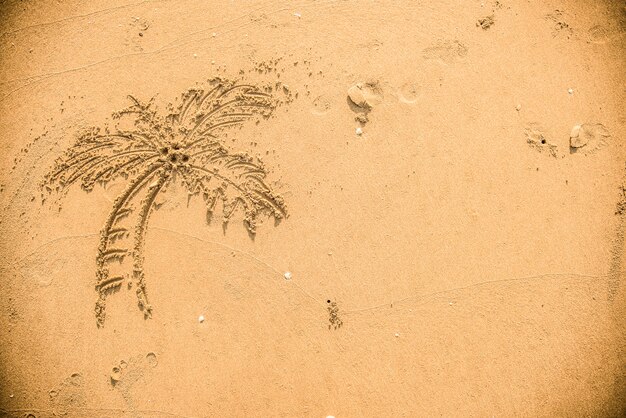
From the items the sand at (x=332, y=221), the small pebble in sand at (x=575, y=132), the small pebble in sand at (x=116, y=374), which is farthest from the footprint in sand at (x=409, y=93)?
the small pebble in sand at (x=116, y=374)

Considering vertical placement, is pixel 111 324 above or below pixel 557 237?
below

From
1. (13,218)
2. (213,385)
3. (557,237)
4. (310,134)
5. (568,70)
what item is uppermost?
(568,70)

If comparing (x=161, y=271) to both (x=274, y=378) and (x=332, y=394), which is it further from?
(x=332, y=394)

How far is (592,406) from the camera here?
347 centimetres

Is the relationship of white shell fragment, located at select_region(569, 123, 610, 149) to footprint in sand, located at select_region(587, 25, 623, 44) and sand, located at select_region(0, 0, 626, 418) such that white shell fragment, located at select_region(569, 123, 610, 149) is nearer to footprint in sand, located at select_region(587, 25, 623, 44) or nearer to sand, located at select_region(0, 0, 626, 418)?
sand, located at select_region(0, 0, 626, 418)

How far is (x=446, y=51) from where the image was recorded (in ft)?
11.8

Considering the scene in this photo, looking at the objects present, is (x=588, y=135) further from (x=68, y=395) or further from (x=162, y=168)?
(x=68, y=395)

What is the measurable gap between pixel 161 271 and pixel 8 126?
6.42 ft

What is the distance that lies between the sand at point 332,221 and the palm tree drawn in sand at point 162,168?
0.06ft

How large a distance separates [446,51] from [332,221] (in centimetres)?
186

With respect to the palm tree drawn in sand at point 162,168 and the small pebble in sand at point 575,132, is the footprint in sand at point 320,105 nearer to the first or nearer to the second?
the palm tree drawn in sand at point 162,168

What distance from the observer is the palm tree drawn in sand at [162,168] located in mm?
3506

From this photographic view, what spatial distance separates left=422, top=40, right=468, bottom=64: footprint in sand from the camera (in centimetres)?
360

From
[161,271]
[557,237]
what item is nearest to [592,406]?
[557,237]
